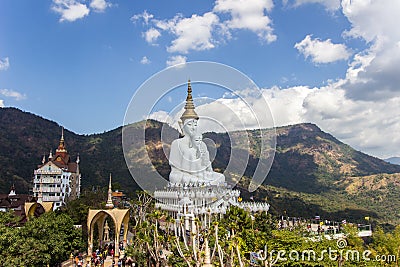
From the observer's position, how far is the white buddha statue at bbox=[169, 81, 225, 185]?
30688mm

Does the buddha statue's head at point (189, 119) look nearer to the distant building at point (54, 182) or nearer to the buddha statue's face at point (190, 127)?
the buddha statue's face at point (190, 127)

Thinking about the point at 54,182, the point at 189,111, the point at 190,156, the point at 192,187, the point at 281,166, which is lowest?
the point at 192,187

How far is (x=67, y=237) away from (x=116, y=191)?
30642 mm

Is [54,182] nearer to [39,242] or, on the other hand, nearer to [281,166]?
[39,242]

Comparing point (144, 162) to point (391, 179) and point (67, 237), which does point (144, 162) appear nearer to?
point (67, 237)

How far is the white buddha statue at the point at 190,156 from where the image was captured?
101ft

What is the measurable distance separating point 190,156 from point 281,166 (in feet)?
202

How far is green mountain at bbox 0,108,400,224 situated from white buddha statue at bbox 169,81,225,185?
300 cm

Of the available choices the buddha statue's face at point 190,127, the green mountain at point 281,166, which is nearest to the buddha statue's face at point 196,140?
the buddha statue's face at point 190,127

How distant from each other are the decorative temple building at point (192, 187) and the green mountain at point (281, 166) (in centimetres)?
325

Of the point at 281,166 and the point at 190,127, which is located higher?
the point at 190,127

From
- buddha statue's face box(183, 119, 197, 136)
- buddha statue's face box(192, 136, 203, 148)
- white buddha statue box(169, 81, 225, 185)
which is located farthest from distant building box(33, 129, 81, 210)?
buddha statue's face box(192, 136, 203, 148)

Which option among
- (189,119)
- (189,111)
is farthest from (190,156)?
(189,111)

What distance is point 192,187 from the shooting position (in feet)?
91.5
